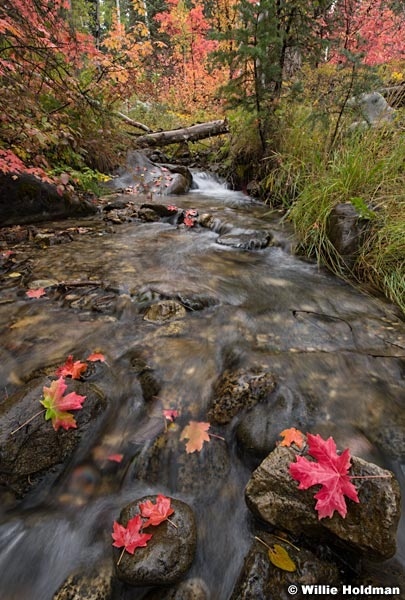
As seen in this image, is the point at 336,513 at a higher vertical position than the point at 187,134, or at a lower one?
lower

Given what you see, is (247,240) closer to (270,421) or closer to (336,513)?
(270,421)

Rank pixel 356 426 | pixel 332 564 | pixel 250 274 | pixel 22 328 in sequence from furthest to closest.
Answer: pixel 250 274
pixel 22 328
pixel 356 426
pixel 332 564


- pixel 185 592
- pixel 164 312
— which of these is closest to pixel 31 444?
pixel 185 592

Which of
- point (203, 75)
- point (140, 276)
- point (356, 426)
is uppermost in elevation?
point (203, 75)

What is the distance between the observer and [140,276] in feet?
11.1

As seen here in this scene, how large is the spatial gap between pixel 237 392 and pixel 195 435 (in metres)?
0.36

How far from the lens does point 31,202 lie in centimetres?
464

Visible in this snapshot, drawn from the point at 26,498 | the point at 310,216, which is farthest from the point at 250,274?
the point at 26,498

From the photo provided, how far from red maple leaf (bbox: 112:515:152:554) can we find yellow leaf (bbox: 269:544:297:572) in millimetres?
486

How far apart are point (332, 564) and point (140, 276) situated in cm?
273

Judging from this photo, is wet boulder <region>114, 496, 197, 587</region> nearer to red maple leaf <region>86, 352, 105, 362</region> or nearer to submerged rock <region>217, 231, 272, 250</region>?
red maple leaf <region>86, 352, 105, 362</region>

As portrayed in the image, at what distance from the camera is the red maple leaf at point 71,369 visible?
79.7 inches

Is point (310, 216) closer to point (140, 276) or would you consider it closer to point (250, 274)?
point (250, 274)

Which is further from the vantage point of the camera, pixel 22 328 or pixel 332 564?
pixel 22 328
